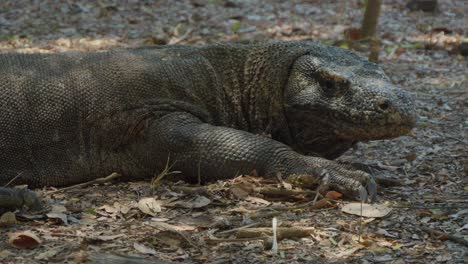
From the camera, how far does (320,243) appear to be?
367 centimetres

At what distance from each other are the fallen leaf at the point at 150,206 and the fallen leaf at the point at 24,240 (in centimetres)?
76

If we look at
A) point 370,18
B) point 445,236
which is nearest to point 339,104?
point 445,236

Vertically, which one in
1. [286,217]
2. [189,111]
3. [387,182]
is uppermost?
[189,111]

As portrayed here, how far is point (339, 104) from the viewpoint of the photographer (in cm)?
485

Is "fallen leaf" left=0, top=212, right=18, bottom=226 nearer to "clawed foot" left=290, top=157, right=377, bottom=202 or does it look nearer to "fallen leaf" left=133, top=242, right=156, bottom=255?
"fallen leaf" left=133, top=242, right=156, bottom=255

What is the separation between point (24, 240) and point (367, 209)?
179 centimetres

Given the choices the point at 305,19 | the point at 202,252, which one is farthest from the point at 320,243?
the point at 305,19

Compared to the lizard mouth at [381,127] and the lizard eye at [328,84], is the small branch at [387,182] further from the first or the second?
the lizard eye at [328,84]

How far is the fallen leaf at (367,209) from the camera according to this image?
405 cm

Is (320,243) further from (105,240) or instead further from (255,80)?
(255,80)

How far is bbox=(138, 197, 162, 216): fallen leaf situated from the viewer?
4.12 meters

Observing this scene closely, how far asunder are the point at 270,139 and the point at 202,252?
152 centimetres

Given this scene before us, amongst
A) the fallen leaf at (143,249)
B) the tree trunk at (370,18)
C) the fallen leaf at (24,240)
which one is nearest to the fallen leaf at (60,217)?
the fallen leaf at (24,240)

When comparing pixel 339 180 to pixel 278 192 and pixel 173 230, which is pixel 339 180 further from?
pixel 173 230
